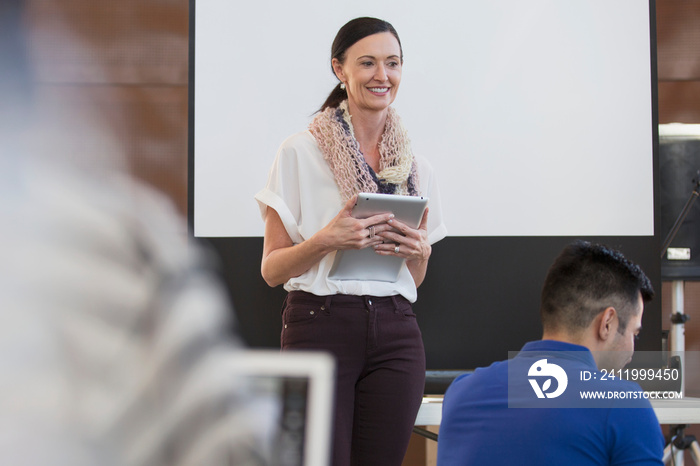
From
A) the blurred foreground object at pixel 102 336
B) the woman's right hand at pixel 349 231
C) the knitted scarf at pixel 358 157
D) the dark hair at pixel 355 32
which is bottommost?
the blurred foreground object at pixel 102 336

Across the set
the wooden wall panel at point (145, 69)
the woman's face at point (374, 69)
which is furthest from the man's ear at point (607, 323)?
the wooden wall panel at point (145, 69)

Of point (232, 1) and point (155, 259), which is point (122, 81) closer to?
point (232, 1)

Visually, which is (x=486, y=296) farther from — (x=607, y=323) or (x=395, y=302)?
(x=607, y=323)

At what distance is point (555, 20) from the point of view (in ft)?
9.25

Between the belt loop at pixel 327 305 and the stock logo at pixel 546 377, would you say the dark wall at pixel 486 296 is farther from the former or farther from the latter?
the stock logo at pixel 546 377

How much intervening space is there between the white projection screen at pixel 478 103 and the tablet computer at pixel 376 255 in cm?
121

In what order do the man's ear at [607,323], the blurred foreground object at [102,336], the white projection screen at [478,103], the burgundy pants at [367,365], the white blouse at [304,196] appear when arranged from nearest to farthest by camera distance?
the blurred foreground object at [102,336] < the man's ear at [607,323] < the burgundy pants at [367,365] < the white blouse at [304,196] < the white projection screen at [478,103]

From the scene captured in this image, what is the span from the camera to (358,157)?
1.68 meters

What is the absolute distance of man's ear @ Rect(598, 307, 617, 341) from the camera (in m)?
1.28

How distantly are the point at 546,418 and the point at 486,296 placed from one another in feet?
5.63

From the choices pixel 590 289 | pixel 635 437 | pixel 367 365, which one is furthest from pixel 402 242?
pixel 635 437

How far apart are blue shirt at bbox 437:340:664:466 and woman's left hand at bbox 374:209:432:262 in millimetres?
392

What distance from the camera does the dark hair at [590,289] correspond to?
4.25 ft

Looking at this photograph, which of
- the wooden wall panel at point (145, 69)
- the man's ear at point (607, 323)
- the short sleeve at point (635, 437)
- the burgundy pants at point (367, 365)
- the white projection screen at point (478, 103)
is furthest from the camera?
the wooden wall panel at point (145, 69)
